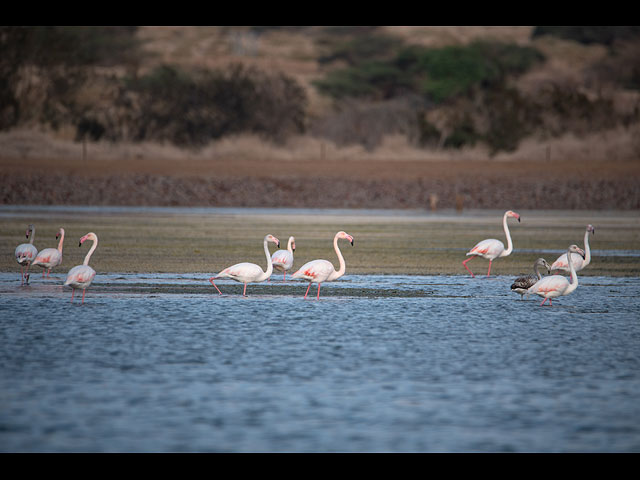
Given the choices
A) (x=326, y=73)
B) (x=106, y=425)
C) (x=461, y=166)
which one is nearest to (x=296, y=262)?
(x=106, y=425)

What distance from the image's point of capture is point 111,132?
62.1 meters

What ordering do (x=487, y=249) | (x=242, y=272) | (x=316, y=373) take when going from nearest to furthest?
(x=316, y=373) → (x=242, y=272) → (x=487, y=249)

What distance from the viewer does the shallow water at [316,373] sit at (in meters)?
7.07

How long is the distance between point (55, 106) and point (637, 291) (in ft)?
179

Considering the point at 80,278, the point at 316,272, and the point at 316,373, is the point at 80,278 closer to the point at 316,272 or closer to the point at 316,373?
the point at 316,272

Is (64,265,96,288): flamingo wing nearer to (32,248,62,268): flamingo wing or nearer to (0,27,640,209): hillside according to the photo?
(32,248,62,268): flamingo wing

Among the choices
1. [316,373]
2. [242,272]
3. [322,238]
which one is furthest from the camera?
[322,238]

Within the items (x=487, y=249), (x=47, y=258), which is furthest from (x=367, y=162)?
(x=47, y=258)

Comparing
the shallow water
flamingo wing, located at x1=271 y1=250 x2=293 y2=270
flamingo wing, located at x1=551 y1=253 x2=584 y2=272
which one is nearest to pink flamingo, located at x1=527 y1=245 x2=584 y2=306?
the shallow water

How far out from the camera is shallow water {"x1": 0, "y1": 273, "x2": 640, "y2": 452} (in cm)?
707

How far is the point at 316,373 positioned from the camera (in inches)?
356

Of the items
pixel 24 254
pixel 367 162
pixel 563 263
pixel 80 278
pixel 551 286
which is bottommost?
pixel 80 278

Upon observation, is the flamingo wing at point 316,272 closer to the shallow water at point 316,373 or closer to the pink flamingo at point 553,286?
the shallow water at point 316,373

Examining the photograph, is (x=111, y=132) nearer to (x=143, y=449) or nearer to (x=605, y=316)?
(x=605, y=316)
